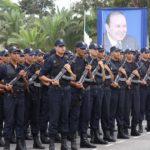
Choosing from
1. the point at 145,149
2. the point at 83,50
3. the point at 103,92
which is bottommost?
the point at 145,149

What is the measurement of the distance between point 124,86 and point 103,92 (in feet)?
3.33

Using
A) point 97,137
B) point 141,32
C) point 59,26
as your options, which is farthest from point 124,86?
point 59,26

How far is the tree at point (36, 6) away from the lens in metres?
56.1

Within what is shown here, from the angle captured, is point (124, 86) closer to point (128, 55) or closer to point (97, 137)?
point (128, 55)

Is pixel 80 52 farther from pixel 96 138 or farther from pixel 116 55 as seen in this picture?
pixel 96 138

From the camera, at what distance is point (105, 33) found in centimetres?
2205

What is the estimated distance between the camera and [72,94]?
1073 centimetres

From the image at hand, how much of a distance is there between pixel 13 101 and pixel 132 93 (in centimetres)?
361

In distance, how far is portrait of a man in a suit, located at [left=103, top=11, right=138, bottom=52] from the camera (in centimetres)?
2172

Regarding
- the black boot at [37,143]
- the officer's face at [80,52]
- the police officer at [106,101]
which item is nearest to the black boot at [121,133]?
the police officer at [106,101]

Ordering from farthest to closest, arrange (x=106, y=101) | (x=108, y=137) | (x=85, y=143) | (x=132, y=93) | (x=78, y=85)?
(x=132, y=93) → (x=108, y=137) → (x=106, y=101) → (x=85, y=143) → (x=78, y=85)

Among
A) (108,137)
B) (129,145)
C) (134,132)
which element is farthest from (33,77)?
(134,132)

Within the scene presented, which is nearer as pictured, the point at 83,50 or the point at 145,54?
the point at 83,50

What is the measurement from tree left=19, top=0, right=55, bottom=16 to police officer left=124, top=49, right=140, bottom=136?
4326 centimetres
